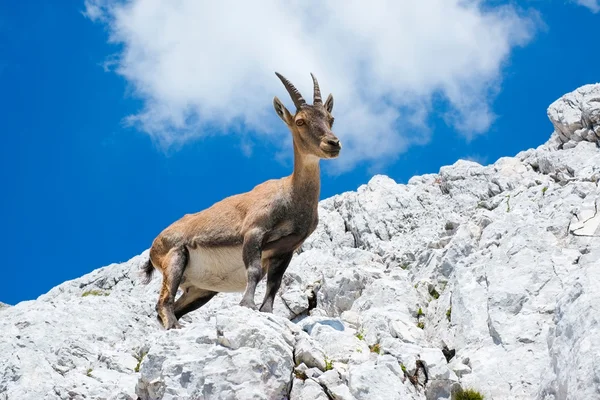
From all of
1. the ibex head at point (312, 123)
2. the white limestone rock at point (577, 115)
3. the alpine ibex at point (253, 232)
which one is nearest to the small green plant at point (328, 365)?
the alpine ibex at point (253, 232)

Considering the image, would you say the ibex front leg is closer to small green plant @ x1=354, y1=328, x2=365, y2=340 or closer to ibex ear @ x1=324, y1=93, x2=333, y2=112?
small green plant @ x1=354, y1=328, x2=365, y2=340

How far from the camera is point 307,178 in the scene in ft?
46.6

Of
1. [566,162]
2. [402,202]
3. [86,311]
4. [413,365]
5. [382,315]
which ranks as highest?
[402,202]

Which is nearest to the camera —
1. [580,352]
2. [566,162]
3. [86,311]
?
[580,352]

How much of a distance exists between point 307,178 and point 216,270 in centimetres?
323

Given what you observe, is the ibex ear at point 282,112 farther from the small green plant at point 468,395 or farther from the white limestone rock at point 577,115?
the white limestone rock at point 577,115

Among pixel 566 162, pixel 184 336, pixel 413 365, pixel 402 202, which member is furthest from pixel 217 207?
pixel 402 202

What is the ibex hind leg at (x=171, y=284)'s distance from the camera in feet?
49.1

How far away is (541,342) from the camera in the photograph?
11.7m

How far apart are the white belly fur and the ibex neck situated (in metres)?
1.99

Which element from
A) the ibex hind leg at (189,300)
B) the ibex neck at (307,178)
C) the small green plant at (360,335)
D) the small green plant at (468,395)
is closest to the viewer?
the small green plant at (468,395)

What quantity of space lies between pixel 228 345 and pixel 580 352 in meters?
5.56

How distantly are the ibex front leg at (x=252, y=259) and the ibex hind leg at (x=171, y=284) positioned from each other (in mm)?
2383

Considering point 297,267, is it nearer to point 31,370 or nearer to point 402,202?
point 31,370
